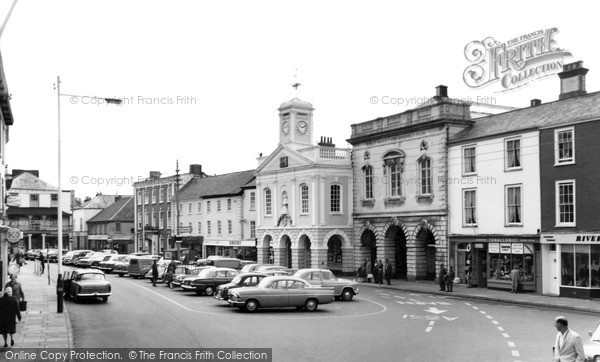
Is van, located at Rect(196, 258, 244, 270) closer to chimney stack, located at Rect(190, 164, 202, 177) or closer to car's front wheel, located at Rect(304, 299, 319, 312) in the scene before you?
car's front wheel, located at Rect(304, 299, 319, 312)

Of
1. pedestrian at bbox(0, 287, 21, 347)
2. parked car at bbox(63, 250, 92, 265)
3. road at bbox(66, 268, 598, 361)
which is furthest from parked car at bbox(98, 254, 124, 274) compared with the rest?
pedestrian at bbox(0, 287, 21, 347)

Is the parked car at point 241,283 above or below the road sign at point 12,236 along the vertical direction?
below

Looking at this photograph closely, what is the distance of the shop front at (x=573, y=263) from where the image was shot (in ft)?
109

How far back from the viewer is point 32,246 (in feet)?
334

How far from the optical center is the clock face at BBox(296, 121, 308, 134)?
192 ft

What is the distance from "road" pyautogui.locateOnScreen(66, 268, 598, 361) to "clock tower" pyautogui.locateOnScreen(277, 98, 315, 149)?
89.4ft

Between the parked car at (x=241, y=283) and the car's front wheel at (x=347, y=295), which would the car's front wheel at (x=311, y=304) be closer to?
the parked car at (x=241, y=283)

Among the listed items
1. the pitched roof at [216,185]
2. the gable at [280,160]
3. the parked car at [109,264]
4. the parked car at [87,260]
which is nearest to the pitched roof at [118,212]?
the pitched roof at [216,185]

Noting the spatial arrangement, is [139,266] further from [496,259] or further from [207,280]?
[496,259]

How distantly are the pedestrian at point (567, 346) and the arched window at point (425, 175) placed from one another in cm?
3349

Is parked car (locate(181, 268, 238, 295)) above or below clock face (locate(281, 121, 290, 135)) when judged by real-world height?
below

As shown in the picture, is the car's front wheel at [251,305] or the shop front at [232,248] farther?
the shop front at [232,248]

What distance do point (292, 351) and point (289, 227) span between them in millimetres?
39510

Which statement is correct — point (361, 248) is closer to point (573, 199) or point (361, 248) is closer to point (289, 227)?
point (289, 227)
